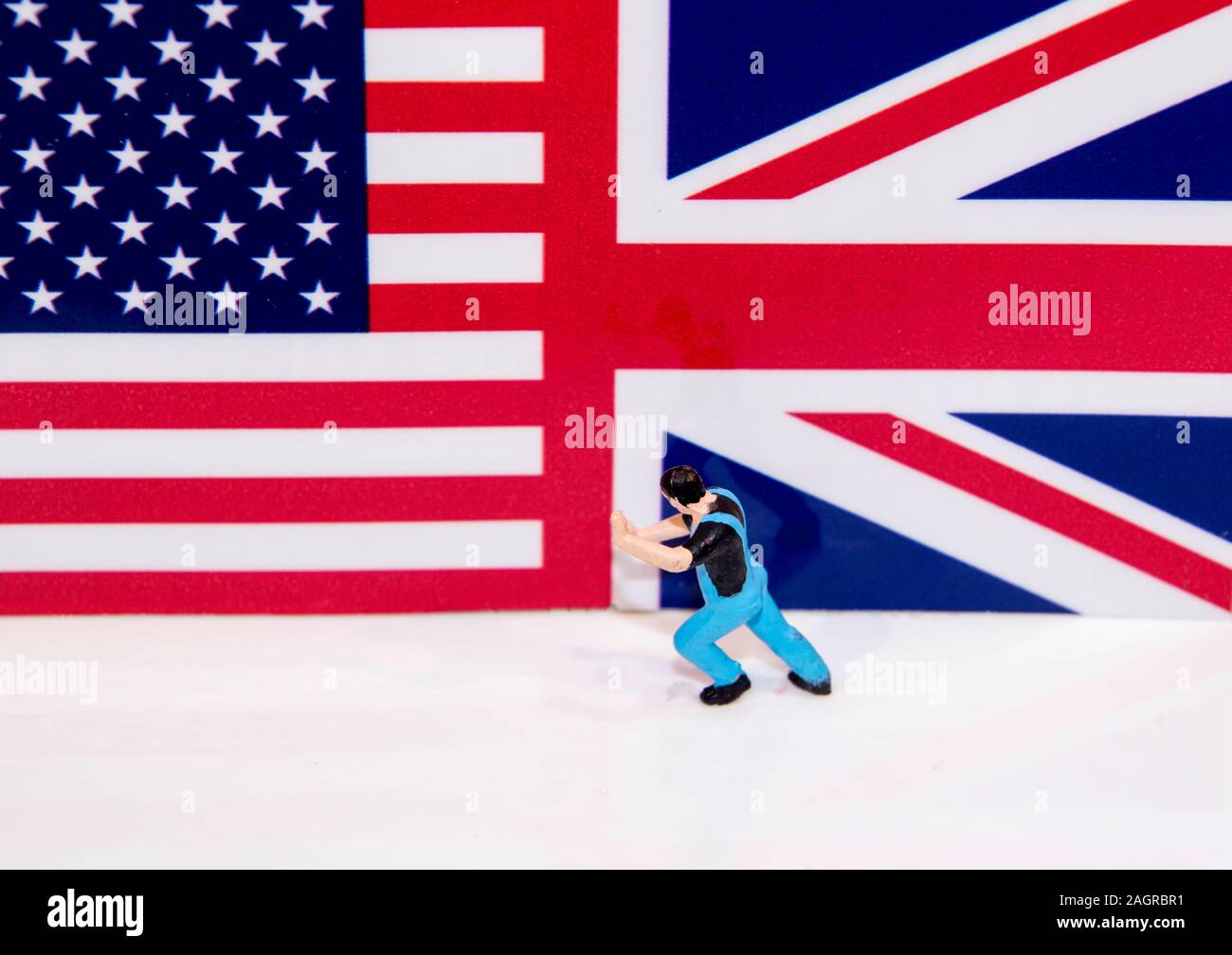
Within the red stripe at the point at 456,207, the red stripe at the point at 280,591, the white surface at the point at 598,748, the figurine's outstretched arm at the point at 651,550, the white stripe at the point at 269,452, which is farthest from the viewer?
the red stripe at the point at 280,591

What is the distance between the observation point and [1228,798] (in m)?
2.80

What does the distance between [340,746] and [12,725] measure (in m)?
0.89

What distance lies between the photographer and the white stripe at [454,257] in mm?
3561

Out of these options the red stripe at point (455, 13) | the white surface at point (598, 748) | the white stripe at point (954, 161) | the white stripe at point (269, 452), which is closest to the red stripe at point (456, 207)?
the white stripe at point (954, 161)

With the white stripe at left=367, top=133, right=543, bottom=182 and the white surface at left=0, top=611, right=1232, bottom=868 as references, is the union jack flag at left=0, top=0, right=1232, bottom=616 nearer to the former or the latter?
the white stripe at left=367, top=133, right=543, bottom=182

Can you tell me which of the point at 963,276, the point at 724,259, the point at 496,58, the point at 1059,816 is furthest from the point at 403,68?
the point at 1059,816

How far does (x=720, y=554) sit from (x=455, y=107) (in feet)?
5.01

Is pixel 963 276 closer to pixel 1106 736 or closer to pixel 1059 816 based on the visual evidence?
pixel 1106 736

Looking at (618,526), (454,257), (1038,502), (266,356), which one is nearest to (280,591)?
(266,356)

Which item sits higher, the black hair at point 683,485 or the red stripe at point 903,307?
the red stripe at point 903,307

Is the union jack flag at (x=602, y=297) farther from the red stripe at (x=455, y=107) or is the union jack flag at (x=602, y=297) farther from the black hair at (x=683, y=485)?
the black hair at (x=683, y=485)

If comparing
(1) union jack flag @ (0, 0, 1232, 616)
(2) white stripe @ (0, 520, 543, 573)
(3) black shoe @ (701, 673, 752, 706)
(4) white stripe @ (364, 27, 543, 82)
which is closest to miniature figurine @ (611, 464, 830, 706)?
(3) black shoe @ (701, 673, 752, 706)

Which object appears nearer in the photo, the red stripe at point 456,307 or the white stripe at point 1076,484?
the red stripe at point 456,307

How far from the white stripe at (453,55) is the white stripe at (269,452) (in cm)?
104
